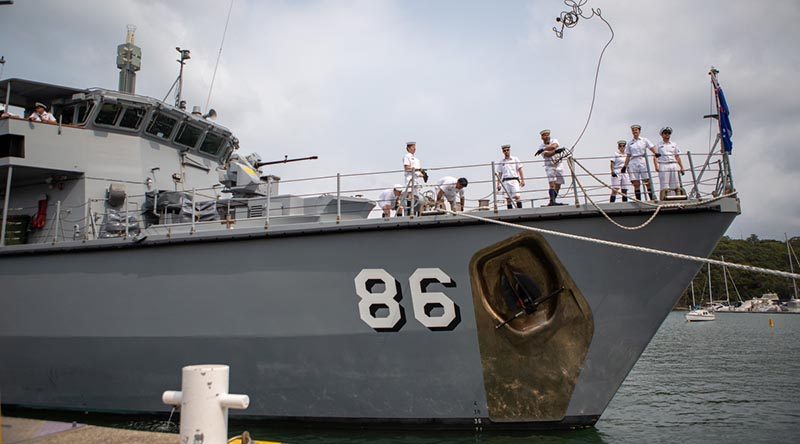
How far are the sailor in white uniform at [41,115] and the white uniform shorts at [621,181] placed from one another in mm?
9160

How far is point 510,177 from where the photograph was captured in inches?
266

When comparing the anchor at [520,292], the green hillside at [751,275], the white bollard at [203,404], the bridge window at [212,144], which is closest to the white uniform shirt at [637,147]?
the anchor at [520,292]

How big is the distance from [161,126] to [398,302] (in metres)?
6.19

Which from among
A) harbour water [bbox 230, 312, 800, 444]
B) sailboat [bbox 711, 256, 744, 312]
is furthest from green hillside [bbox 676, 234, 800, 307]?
harbour water [bbox 230, 312, 800, 444]

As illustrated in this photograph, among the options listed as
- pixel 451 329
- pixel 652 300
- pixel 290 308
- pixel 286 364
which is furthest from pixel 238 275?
pixel 652 300

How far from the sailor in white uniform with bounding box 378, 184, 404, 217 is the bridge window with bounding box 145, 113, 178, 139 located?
486 centimetres

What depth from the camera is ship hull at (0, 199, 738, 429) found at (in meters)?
6.21

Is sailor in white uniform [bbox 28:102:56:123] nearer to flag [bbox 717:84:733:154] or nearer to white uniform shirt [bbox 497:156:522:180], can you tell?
white uniform shirt [bbox 497:156:522:180]

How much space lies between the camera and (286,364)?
6.79 metres

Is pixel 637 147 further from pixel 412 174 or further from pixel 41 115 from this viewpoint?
pixel 41 115

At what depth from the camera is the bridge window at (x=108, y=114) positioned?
356 inches

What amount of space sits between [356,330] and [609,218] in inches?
133

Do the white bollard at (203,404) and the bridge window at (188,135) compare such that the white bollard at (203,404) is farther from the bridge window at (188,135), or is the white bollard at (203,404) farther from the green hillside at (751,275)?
the green hillside at (751,275)

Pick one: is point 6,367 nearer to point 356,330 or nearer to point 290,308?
point 290,308
